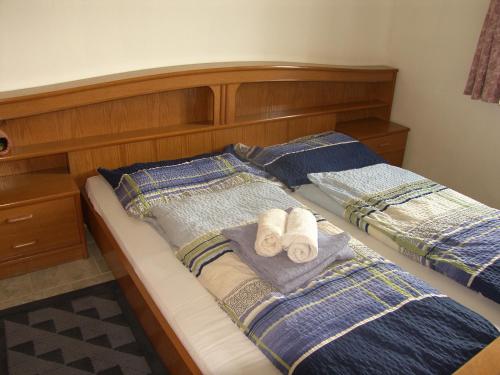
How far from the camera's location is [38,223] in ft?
7.55

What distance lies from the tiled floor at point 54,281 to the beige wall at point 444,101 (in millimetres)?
2376

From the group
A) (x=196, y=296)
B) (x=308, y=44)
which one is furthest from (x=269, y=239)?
(x=308, y=44)

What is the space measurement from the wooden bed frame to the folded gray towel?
0.41 m

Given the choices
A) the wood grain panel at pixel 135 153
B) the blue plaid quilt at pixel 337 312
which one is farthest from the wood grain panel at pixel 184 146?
the blue plaid quilt at pixel 337 312

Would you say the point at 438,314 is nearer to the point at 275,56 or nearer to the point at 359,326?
the point at 359,326

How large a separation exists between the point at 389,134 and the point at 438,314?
2016 millimetres

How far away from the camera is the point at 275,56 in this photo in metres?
3.04

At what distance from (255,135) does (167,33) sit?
2.73 ft

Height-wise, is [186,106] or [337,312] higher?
[186,106]

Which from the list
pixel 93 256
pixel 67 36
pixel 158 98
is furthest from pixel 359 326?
pixel 67 36

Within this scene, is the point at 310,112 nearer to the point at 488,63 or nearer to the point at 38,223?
the point at 488,63

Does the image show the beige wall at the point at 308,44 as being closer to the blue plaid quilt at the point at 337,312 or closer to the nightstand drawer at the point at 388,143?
the nightstand drawer at the point at 388,143

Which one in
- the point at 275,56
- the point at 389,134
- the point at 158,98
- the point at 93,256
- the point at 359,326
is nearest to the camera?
the point at 359,326

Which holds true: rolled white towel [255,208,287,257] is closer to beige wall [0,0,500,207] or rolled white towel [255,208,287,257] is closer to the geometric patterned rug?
the geometric patterned rug
